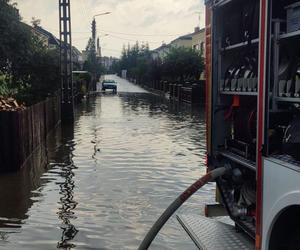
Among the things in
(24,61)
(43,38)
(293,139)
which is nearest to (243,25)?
(293,139)

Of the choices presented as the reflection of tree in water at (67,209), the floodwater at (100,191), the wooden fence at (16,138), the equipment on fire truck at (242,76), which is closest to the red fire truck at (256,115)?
the equipment on fire truck at (242,76)

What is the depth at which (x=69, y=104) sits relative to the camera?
68.7ft

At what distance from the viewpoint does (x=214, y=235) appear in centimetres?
470

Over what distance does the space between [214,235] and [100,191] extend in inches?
155

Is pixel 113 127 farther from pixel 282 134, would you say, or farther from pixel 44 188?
pixel 282 134

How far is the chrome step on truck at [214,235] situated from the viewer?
4391mm

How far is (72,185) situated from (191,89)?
25.0m

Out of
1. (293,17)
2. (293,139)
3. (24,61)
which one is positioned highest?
(24,61)

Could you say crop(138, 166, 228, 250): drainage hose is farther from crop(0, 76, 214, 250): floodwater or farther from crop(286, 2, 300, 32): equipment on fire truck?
crop(286, 2, 300, 32): equipment on fire truck

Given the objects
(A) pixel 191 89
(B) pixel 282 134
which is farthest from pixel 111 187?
(A) pixel 191 89

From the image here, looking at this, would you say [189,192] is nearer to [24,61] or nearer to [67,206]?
[67,206]

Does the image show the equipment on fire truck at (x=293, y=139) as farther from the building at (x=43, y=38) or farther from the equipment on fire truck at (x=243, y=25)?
the building at (x=43, y=38)

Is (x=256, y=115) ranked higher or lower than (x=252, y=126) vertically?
higher

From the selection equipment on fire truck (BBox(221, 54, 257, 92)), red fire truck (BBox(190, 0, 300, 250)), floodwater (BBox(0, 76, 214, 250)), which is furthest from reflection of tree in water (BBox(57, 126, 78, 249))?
equipment on fire truck (BBox(221, 54, 257, 92))
